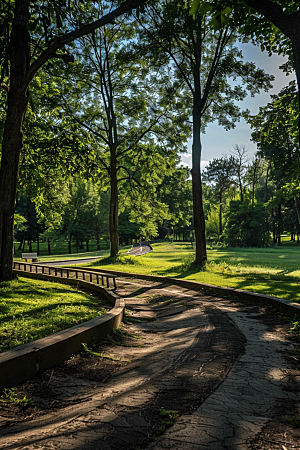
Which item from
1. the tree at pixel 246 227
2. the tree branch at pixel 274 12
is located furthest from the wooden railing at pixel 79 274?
the tree at pixel 246 227

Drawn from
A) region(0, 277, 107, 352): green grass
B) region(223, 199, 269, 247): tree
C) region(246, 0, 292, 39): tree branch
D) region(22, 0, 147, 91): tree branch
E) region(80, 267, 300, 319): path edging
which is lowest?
region(80, 267, 300, 319): path edging

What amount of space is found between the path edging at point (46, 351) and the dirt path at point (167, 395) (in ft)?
0.46

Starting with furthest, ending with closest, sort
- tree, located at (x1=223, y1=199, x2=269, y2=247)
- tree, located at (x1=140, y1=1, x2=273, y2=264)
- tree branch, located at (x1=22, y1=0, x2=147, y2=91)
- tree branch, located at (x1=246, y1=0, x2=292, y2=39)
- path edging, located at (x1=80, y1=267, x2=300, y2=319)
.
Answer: tree, located at (x1=223, y1=199, x2=269, y2=247) < tree, located at (x1=140, y1=1, x2=273, y2=264) < tree branch, located at (x1=22, y1=0, x2=147, y2=91) < path edging, located at (x1=80, y1=267, x2=300, y2=319) < tree branch, located at (x1=246, y1=0, x2=292, y2=39)

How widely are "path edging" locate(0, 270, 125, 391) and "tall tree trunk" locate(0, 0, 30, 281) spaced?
14.2 ft

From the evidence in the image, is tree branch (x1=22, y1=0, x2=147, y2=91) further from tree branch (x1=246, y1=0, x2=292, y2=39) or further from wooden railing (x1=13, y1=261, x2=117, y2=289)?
wooden railing (x1=13, y1=261, x2=117, y2=289)

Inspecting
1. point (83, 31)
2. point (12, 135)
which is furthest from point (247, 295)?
→ point (83, 31)

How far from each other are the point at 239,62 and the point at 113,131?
10.6 m

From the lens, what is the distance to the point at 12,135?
9297 mm

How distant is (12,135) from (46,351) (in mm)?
6958

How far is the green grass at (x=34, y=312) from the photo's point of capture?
200 inches

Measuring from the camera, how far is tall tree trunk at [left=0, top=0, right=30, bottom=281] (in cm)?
905

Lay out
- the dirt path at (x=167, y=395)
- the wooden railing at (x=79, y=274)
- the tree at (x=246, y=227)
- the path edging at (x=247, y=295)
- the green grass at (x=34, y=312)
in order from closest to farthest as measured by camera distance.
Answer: the dirt path at (x=167, y=395) < the green grass at (x=34, y=312) < the path edging at (x=247, y=295) < the wooden railing at (x=79, y=274) < the tree at (x=246, y=227)

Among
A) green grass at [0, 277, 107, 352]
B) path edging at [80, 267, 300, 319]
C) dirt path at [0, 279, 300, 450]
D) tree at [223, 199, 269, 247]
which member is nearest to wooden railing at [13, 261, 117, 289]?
path edging at [80, 267, 300, 319]

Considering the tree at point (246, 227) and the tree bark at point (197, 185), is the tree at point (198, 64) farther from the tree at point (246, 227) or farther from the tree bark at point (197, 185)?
the tree at point (246, 227)
